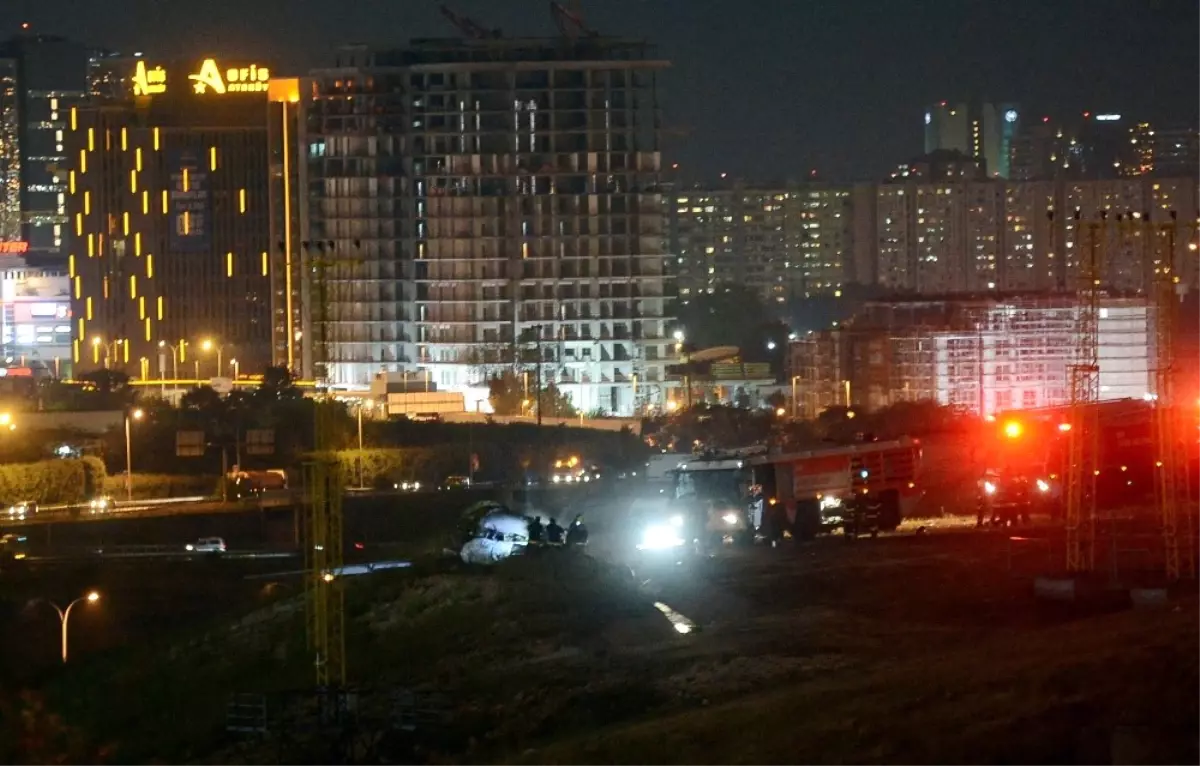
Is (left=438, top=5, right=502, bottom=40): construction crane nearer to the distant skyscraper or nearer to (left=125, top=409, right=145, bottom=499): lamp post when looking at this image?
(left=125, top=409, right=145, bottom=499): lamp post

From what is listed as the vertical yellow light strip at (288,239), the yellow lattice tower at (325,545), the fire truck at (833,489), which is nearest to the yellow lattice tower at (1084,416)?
the fire truck at (833,489)

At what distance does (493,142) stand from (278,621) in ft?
141

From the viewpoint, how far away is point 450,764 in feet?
58.2

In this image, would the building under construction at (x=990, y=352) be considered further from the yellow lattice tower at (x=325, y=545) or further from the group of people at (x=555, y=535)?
the yellow lattice tower at (x=325, y=545)

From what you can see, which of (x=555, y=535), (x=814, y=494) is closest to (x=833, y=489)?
(x=814, y=494)

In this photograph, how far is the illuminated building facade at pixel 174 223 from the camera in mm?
80812

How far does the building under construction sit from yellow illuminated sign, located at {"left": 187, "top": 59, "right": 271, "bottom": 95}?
1121 inches

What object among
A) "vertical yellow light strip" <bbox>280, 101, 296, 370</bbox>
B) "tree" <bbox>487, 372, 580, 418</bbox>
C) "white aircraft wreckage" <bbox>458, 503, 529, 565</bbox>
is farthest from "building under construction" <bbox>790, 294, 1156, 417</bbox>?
"white aircraft wreckage" <bbox>458, 503, 529, 565</bbox>

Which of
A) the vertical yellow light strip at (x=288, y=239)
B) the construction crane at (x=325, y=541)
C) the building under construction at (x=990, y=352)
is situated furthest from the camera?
the vertical yellow light strip at (x=288, y=239)

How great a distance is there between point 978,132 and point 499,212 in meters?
89.3

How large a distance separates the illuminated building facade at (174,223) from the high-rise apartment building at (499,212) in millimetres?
13695

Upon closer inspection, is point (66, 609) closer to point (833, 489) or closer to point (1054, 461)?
point (833, 489)

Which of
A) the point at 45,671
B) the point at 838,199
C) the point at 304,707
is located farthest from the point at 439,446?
the point at 838,199

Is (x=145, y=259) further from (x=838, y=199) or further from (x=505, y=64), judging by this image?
(x=838, y=199)
